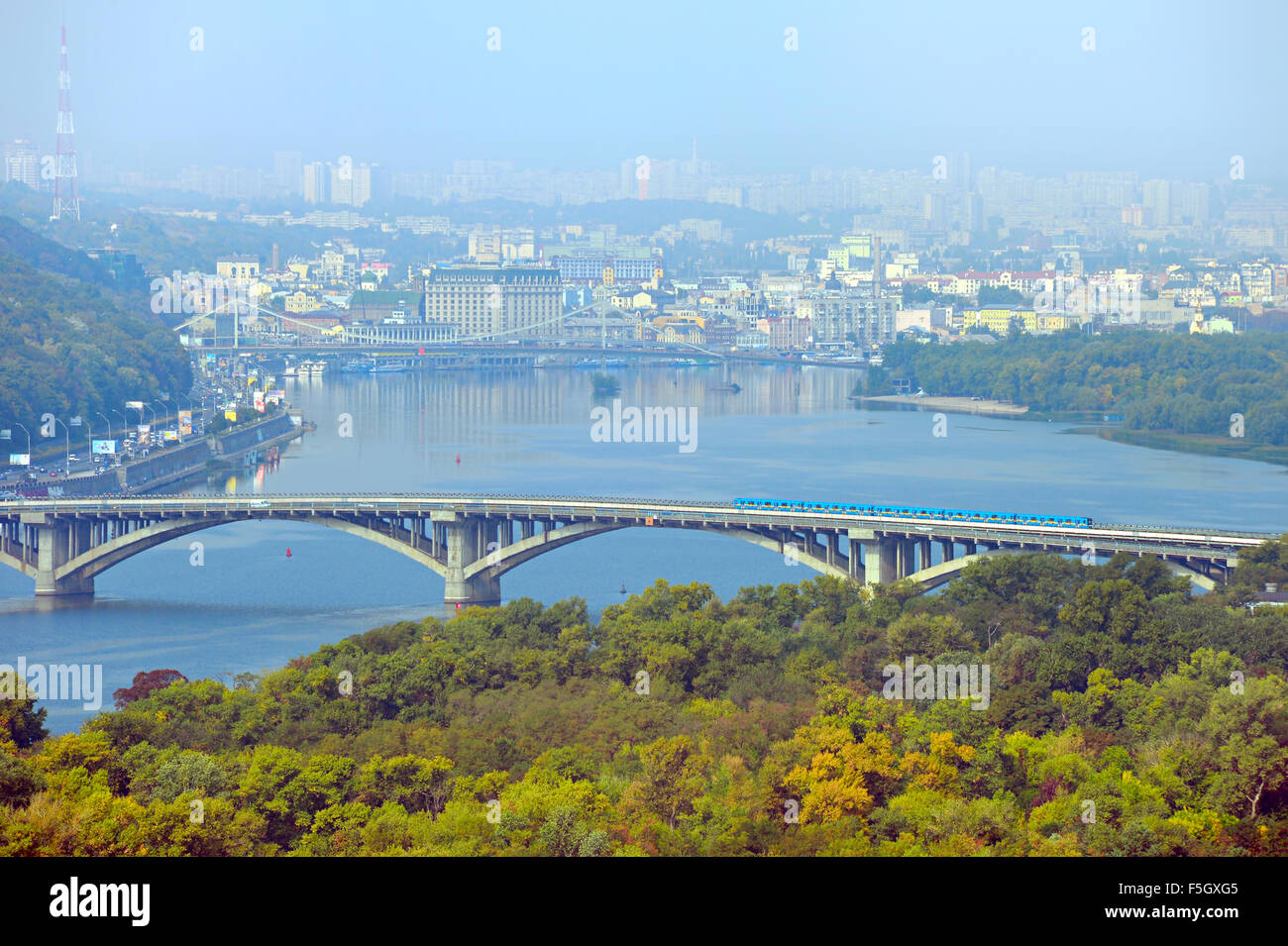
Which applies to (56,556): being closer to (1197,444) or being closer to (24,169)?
(1197,444)

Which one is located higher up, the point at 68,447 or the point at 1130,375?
the point at 1130,375

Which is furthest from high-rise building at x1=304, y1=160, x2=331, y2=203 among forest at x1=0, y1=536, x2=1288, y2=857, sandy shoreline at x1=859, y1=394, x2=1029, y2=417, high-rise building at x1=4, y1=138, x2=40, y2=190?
forest at x1=0, y1=536, x2=1288, y2=857

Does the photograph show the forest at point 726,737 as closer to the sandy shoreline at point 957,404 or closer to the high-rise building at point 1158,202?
the sandy shoreline at point 957,404

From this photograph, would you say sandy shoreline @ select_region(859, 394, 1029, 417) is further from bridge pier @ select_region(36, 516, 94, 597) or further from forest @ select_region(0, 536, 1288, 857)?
forest @ select_region(0, 536, 1288, 857)

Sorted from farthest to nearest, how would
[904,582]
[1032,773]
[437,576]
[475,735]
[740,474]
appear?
[740,474] < [437,576] < [904,582] < [475,735] < [1032,773]

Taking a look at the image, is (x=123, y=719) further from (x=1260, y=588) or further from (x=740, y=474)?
(x=740, y=474)

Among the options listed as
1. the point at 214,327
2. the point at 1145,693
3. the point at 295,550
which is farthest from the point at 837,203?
the point at 1145,693

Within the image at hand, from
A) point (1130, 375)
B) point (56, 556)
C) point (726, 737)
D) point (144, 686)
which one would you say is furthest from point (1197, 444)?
point (726, 737)
